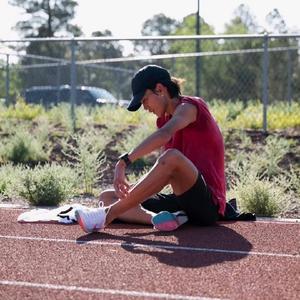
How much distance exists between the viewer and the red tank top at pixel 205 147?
666 cm

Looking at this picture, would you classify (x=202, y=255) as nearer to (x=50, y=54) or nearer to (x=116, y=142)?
(x=116, y=142)

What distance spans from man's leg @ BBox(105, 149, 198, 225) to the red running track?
0.31 metres

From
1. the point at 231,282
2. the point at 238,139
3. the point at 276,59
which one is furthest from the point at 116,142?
the point at 276,59

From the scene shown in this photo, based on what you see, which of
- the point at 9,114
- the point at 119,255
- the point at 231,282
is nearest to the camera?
the point at 231,282

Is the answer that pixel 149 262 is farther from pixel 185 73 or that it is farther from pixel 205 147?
pixel 185 73

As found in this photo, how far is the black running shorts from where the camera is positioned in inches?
255

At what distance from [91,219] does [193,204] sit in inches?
32.1

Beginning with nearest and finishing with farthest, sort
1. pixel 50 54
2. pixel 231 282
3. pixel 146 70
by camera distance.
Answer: pixel 231 282, pixel 146 70, pixel 50 54

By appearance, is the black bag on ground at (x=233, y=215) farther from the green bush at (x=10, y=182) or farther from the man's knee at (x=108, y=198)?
the green bush at (x=10, y=182)

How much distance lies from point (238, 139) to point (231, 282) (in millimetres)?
8665

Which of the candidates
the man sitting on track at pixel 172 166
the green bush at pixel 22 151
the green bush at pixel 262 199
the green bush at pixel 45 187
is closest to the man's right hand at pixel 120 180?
the man sitting on track at pixel 172 166

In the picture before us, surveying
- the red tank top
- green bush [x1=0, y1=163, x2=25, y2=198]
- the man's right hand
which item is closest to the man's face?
the red tank top

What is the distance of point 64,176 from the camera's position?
8.90m

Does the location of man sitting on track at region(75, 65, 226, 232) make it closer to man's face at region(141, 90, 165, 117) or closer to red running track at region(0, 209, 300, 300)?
man's face at region(141, 90, 165, 117)
